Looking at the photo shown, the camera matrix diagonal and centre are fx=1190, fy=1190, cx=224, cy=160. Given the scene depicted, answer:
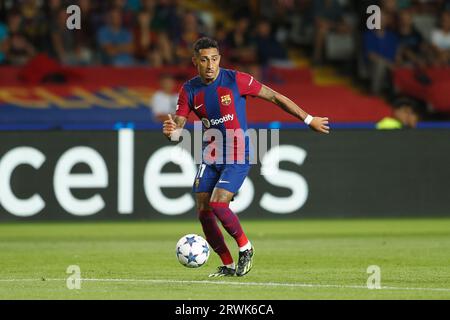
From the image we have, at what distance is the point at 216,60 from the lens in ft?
35.6

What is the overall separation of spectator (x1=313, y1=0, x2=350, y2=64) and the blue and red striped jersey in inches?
475

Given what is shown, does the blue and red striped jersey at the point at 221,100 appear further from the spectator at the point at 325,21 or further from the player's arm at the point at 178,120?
the spectator at the point at 325,21

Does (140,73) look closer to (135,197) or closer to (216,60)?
(135,197)

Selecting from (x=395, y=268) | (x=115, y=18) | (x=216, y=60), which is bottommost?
(x=395, y=268)

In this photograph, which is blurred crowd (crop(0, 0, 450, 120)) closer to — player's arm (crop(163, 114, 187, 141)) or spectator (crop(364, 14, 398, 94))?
spectator (crop(364, 14, 398, 94))

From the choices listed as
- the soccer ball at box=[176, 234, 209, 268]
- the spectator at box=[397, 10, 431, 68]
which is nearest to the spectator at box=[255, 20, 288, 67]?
the spectator at box=[397, 10, 431, 68]

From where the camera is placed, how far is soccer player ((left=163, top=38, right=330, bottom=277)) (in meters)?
10.9

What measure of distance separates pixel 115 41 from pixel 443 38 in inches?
248

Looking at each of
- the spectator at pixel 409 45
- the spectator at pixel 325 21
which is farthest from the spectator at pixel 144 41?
the spectator at pixel 409 45

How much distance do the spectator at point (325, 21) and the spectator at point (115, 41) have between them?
383cm

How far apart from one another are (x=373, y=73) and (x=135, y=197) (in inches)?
269

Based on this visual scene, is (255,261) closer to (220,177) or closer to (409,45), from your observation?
(220,177)

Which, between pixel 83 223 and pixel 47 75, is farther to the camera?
pixel 47 75
